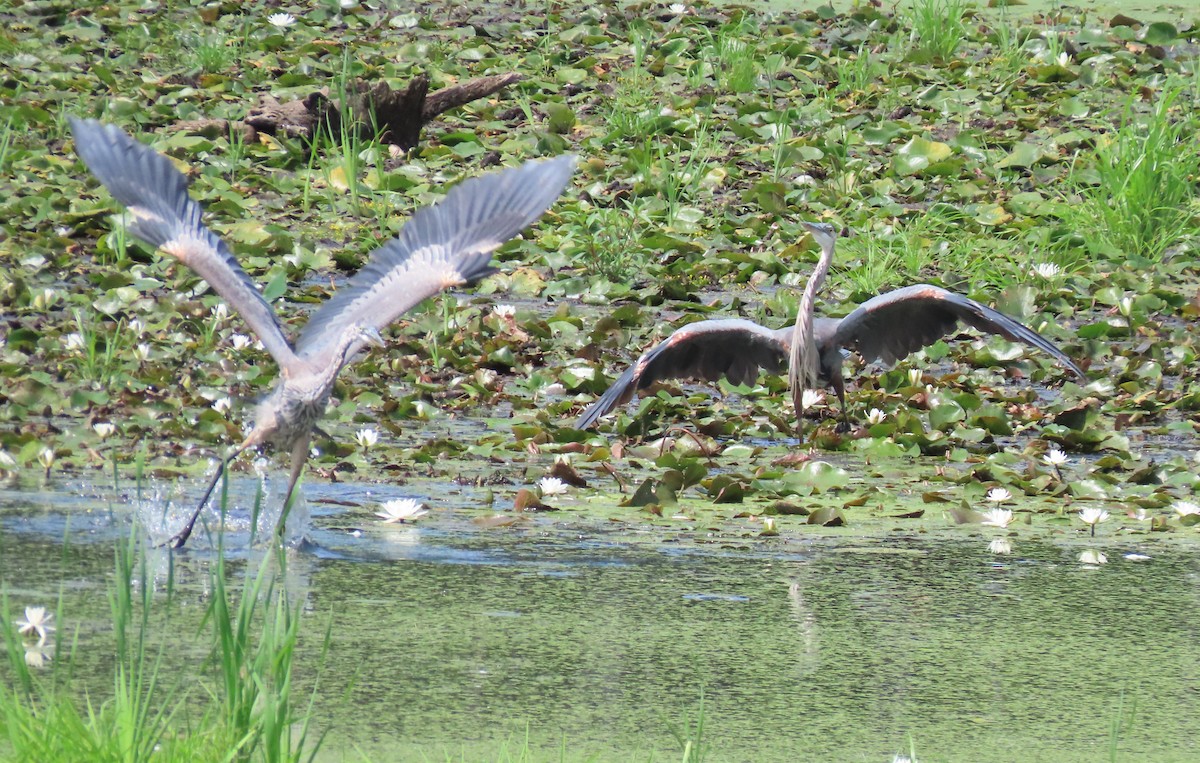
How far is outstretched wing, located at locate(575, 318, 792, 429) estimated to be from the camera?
17.6 ft

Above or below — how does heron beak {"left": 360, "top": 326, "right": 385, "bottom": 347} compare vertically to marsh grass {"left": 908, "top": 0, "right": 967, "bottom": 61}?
below

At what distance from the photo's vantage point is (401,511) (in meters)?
4.34

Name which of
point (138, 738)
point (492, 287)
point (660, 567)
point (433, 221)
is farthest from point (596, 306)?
point (138, 738)

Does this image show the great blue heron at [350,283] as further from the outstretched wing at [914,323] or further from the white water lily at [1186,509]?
the white water lily at [1186,509]

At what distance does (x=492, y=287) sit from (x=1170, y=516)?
3157 mm

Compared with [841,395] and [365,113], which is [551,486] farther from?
[365,113]

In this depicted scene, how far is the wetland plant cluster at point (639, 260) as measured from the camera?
4805 mm

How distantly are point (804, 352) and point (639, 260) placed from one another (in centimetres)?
184

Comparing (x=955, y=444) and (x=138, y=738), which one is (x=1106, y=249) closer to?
(x=955, y=444)

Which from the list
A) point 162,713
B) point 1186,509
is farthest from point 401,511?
point 1186,509

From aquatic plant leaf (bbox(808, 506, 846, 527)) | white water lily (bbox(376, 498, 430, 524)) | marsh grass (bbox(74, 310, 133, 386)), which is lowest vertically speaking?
aquatic plant leaf (bbox(808, 506, 846, 527))

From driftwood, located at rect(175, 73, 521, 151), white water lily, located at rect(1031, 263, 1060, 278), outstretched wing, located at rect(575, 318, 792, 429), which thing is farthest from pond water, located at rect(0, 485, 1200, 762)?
driftwood, located at rect(175, 73, 521, 151)

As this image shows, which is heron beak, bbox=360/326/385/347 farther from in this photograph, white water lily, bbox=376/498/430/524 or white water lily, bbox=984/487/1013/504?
white water lily, bbox=984/487/1013/504

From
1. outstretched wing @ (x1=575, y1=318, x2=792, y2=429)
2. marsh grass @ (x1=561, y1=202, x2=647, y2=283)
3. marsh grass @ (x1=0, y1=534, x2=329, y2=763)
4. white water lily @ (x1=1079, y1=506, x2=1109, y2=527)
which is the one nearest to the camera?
marsh grass @ (x1=0, y1=534, x2=329, y2=763)
